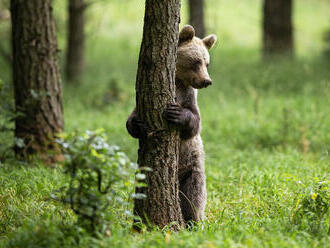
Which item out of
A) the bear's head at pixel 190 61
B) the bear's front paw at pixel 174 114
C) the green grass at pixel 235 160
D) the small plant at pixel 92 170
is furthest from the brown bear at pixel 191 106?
the small plant at pixel 92 170

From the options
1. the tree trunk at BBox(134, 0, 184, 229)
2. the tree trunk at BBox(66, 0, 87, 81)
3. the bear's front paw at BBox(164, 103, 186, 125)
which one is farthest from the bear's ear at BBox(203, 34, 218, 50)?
the tree trunk at BBox(66, 0, 87, 81)

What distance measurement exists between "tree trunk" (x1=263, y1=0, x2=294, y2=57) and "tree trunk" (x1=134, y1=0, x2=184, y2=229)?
10.3 meters

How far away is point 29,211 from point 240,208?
7.01 ft

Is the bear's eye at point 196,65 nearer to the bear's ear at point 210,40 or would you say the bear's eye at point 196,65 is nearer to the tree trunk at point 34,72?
the bear's ear at point 210,40

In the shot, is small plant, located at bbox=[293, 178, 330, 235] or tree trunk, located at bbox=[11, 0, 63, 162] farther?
tree trunk, located at bbox=[11, 0, 63, 162]

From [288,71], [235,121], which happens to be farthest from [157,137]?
[288,71]

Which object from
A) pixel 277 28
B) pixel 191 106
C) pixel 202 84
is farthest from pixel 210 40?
pixel 277 28

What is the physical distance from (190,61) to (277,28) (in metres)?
9.83

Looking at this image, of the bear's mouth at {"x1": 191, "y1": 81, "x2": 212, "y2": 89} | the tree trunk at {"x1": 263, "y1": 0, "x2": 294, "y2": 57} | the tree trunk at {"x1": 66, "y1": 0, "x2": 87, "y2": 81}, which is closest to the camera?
the bear's mouth at {"x1": 191, "y1": 81, "x2": 212, "y2": 89}

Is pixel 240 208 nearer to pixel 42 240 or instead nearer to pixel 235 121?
pixel 42 240

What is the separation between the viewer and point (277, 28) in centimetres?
1348

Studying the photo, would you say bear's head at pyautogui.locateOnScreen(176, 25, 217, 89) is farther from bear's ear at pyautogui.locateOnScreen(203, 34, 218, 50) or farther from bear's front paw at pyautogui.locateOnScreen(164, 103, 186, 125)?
bear's front paw at pyautogui.locateOnScreen(164, 103, 186, 125)

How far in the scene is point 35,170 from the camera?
5496 mm

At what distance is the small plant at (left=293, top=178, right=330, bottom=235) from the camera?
12.1ft
